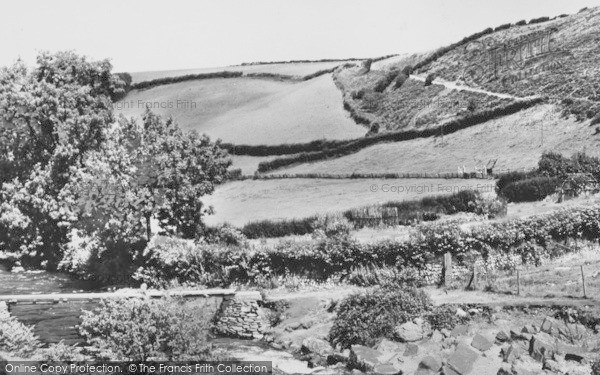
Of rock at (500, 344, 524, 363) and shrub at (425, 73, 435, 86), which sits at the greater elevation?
shrub at (425, 73, 435, 86)

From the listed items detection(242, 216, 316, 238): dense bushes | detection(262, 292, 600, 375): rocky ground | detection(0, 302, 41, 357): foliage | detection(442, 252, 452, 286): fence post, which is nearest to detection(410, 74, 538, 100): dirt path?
detection(242, 216, 316, 238): dense bushes

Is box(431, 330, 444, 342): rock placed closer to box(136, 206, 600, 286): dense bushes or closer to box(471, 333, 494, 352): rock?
box(471, 333, 494, 352): rock

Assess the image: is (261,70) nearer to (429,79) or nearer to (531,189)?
(429,79)

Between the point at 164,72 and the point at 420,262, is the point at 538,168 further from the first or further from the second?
the point at 164,72

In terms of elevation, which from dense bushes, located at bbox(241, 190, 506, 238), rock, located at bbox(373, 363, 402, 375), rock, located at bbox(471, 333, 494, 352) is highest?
dense bushes, located at bbox(241, 190, 506, 238)

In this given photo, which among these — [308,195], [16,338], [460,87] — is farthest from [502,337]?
[460,87]

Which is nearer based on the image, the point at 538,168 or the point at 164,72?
the point at 538,168

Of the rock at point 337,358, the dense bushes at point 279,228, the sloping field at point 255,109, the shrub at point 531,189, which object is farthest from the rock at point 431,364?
the sloping field at point 255,109

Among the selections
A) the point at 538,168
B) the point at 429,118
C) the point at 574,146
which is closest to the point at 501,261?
the point at 538,168
